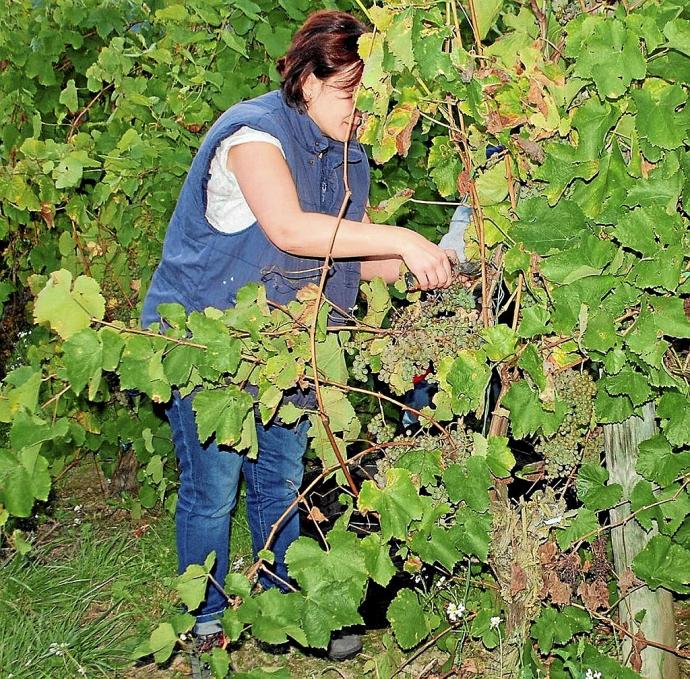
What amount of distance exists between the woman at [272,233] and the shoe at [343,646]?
15.8 inches

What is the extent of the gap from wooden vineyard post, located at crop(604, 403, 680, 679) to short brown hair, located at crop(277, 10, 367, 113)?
974 mm

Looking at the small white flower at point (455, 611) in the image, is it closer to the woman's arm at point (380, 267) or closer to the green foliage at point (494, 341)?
the green foliage at point (494, 341)

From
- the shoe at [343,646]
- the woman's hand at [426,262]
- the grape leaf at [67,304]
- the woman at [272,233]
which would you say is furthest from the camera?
the shoe at [343,646]

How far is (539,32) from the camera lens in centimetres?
192

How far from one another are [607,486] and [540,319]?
52 centimetres

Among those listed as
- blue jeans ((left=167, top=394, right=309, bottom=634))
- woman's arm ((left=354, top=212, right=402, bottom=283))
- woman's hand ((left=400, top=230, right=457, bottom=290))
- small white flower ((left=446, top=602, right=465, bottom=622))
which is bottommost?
small white flower ((left=446, top=602, right=465, bottom=622))

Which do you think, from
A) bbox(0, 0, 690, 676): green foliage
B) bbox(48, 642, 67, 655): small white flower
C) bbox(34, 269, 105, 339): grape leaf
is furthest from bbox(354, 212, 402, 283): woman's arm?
bbox(48, 642, 67, 655): small white flower

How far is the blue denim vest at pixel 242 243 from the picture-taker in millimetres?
2337

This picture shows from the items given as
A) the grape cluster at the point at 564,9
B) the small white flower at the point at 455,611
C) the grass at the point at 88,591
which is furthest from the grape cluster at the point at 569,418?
the grass at the point at 88,591

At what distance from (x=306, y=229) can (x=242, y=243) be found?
1.14 ft

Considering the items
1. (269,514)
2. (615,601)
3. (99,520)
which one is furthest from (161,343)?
(99,520)

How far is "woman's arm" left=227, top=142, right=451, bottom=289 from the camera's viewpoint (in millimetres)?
1984

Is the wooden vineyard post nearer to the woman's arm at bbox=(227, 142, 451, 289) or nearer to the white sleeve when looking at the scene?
the woman's arm at bbox=(227, 142, 451, 289)

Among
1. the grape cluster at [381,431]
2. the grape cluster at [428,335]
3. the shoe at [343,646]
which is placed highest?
the grape cluster at [428,335]
